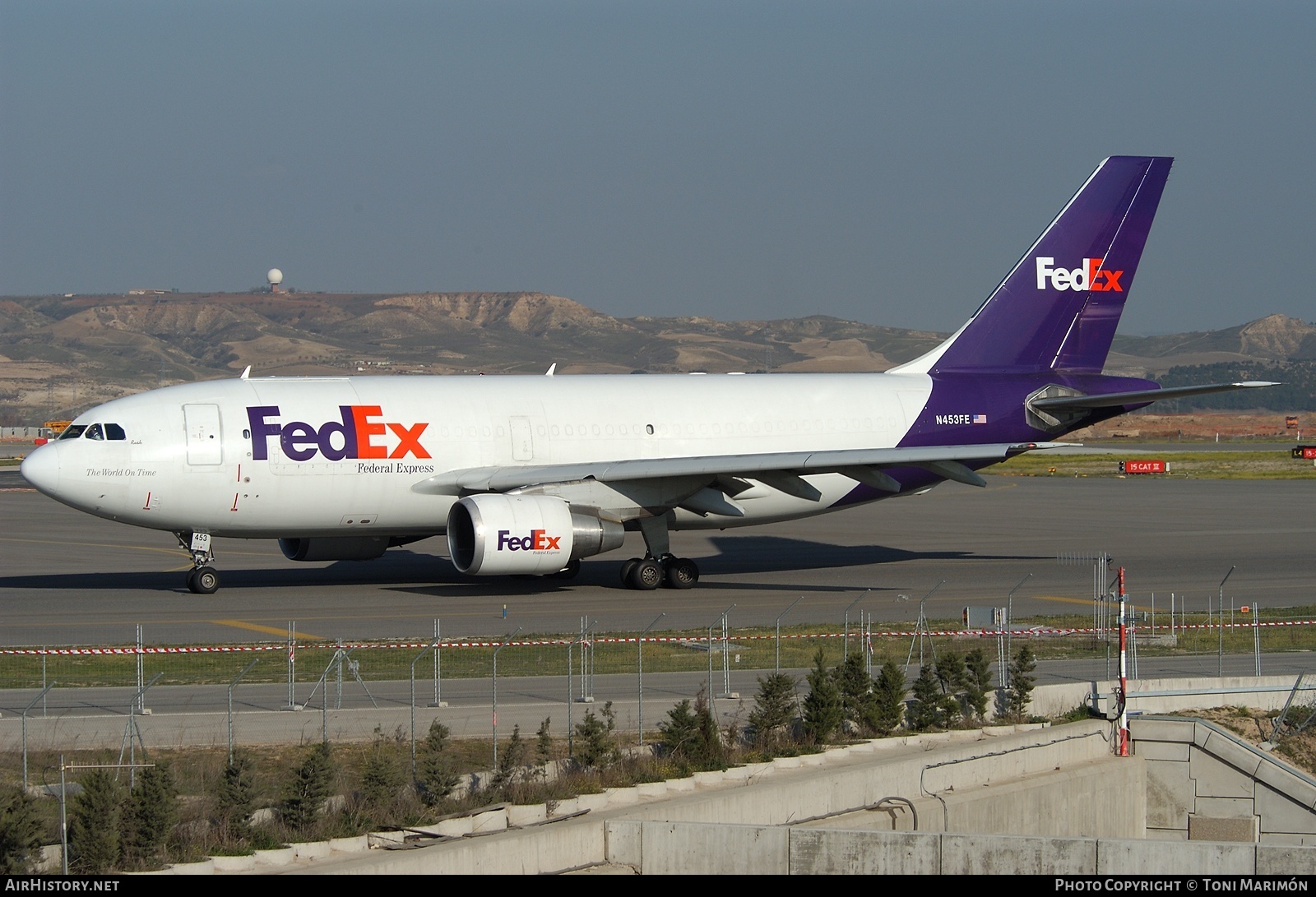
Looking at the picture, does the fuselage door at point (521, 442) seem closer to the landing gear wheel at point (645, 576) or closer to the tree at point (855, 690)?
the landing gear wheel at point (645, 576)

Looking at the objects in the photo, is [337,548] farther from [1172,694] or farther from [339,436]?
[1172,694]

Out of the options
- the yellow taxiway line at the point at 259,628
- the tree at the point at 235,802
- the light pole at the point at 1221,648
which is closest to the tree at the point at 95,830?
the tree at the point at 235,802

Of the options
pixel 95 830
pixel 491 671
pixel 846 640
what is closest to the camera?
pixel 95 830

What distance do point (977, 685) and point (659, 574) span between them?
14.5m

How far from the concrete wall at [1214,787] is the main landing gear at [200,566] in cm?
2012

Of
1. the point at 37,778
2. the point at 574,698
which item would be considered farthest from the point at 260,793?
the point at 574,698

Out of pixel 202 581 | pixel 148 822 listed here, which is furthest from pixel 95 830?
pixel 202 581

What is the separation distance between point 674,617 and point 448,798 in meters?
14.3

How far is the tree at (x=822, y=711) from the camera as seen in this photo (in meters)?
18.4

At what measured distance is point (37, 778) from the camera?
16.4 meters

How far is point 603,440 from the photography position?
116 feet

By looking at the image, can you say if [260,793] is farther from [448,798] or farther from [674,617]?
A: [674,617]

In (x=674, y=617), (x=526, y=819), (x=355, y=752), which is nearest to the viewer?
(x=526, y=819)

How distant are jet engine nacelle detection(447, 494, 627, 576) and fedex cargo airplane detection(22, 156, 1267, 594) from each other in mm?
43
